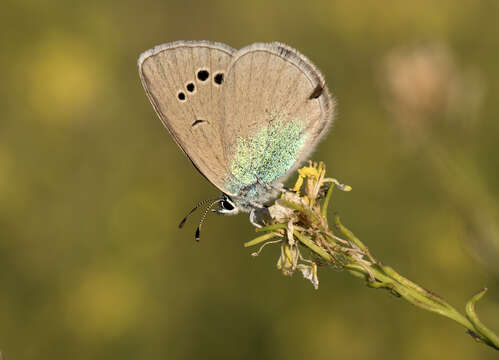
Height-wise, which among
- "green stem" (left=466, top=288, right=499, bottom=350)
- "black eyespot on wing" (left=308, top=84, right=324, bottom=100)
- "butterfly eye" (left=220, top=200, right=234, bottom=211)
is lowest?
"green stem" (left=466, top=288, right=499, bottom=350)

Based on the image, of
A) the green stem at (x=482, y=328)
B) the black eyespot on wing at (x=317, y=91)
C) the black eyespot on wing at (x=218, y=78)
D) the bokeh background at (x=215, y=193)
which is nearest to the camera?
the green stem at (x=482, y=328)

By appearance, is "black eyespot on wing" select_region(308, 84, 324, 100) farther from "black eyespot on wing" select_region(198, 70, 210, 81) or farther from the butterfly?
"black eyespot on wing" select_region(198, 70, 210, 81)

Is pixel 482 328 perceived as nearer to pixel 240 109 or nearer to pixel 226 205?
pixel 226 205

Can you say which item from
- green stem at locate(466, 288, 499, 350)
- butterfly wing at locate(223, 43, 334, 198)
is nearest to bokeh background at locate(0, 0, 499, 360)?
butterfly wing at locate(223, 43, 334, 198)

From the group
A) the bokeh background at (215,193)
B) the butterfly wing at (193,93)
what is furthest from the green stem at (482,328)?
the butterfly wing at (193,93)

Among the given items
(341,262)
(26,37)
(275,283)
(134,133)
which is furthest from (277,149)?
(26,37)

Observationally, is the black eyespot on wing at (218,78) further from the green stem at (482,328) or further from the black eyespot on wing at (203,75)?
the green stem at (482,328)

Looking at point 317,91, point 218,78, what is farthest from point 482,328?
point 218,78
